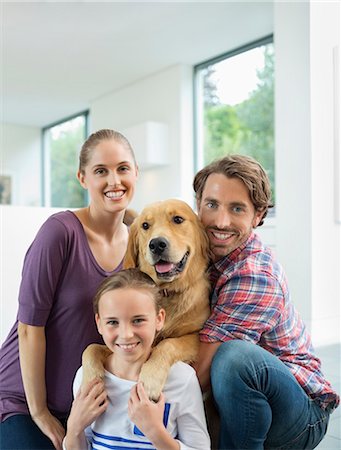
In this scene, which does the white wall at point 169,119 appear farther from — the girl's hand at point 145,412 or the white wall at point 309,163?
the girl's hand at point 145,412

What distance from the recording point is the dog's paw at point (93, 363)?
1384mm

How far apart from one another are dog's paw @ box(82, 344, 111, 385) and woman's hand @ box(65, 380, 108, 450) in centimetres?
2

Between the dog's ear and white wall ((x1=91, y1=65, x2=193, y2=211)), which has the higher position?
white wall ((x1=91, y1=65, x2=193, y2=211))

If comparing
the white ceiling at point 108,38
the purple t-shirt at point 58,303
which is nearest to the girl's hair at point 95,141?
the purple t-shirt at point 58,303

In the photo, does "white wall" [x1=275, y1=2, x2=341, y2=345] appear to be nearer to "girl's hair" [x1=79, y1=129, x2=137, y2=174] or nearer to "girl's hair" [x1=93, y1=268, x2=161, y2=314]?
"girl's hair" [x1=79, y1=129, x2=137, y2=174]

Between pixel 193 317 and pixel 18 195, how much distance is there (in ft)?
31.4

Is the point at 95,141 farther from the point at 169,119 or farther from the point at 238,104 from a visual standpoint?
the point at 169,119

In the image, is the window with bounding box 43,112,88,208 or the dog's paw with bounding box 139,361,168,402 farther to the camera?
the window with bounding box 43,112,88,208

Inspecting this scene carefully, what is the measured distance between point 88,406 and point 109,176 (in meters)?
0.71

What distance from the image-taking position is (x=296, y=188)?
443 centimetres

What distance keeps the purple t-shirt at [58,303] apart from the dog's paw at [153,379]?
37 cm

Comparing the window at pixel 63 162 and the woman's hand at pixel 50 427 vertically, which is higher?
the window at pixel 63 162

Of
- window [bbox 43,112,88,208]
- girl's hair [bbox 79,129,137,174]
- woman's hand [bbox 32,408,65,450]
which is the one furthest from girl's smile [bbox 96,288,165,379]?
window [bbox 43,112,88,208]

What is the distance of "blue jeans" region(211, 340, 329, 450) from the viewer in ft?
4.48
